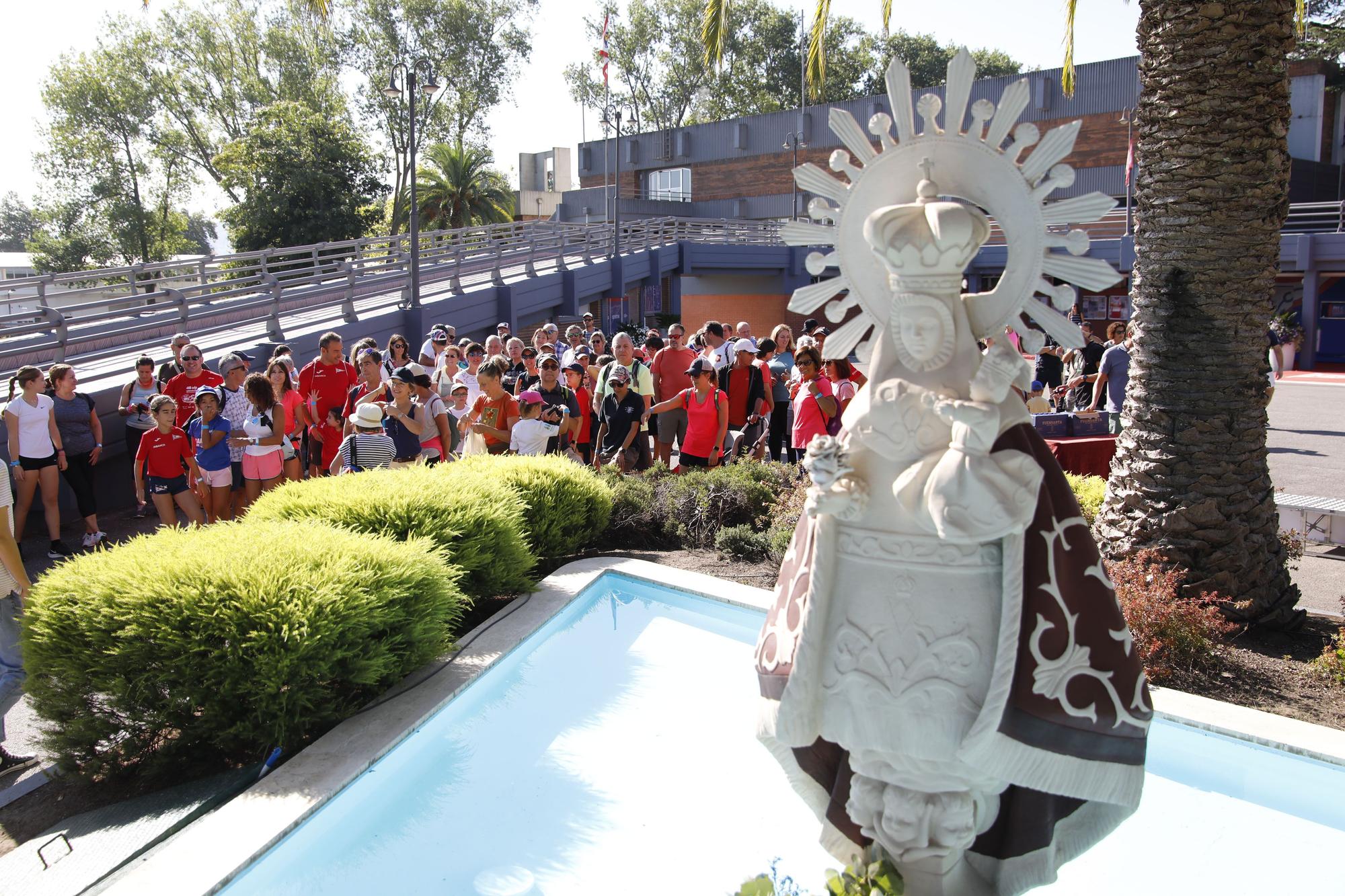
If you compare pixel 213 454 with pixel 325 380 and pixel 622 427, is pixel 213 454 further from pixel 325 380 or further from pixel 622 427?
pixel 622 427

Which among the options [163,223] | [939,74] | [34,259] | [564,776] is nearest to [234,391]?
[564,776]

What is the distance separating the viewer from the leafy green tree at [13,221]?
256 ft

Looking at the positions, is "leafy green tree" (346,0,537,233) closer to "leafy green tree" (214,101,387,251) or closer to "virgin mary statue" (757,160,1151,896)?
"leafy green tree" (214,101,387,251)

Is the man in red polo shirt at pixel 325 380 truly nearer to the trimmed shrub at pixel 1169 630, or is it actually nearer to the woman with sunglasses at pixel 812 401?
the woman with sunglasses at pixel 812 401

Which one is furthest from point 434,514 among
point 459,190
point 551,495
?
point 459,190

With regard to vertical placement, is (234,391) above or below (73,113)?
below

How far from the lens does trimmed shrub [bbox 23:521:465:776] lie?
4457 millimetres

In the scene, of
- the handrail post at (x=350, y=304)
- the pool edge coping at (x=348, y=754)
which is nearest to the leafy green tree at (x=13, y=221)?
the handrail post at (x=350, y=304)

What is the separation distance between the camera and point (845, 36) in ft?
188

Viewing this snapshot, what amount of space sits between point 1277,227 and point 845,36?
2258 inches

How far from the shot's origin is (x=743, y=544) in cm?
784

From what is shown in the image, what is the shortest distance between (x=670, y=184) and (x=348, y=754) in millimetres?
47163

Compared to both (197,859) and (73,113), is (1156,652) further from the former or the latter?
(73,113)

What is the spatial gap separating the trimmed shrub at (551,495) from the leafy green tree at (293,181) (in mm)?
29553
